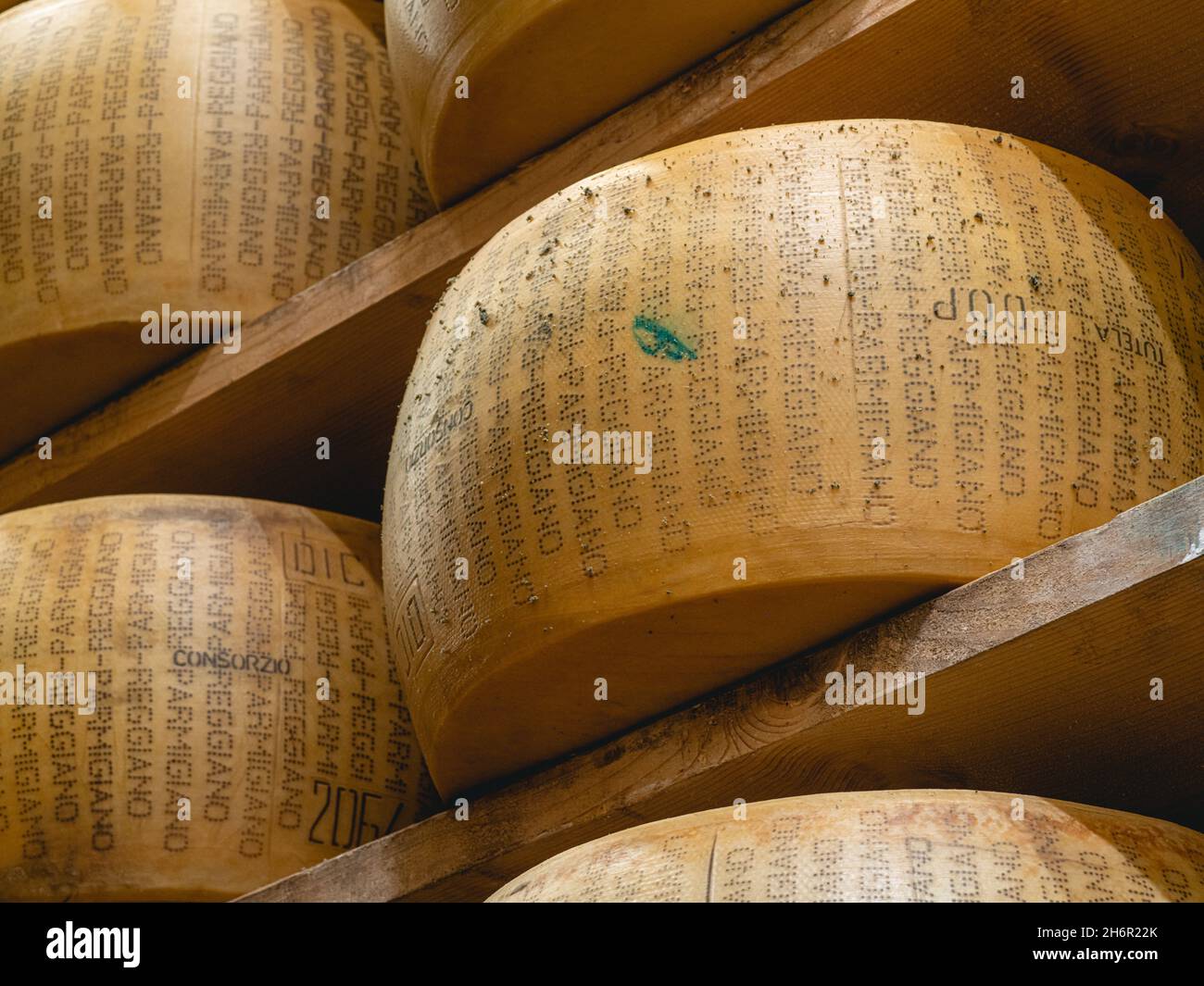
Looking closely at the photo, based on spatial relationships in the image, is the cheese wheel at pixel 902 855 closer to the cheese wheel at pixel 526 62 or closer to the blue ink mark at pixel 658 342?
the blue ink mark at pixel 658 342

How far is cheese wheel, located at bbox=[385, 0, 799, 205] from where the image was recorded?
4.98 ft

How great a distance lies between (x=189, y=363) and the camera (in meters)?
1.82

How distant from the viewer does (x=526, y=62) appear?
5.08 feet

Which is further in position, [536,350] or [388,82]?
[388,82]

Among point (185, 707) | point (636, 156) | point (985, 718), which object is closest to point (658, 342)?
point (985, 718)

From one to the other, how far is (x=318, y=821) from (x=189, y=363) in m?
0.51

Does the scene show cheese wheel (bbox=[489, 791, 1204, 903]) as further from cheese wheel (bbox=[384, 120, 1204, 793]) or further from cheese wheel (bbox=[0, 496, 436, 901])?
cheese wheel (bbox=[0, 496, 436, 901])

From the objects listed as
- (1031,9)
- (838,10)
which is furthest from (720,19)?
(1031,9)

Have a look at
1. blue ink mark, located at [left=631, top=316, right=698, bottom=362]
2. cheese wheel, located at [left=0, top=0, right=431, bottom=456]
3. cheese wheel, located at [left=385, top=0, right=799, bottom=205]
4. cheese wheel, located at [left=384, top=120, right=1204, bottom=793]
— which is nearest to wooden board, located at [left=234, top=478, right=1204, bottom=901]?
cheese wheel, located at [left=384, top=120, right=1204, bottom=793]

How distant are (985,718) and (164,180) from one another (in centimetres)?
103

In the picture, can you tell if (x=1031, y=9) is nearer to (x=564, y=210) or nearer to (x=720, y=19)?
(x=720, y=19)

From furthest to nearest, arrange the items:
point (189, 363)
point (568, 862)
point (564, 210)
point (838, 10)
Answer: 1. point (189, 363)
2. point (838, 10)
3. point (564, 210)
4. point (568, 862)

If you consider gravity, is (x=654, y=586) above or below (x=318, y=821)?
above

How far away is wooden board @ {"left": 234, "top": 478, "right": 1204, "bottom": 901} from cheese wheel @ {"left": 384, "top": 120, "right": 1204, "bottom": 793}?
0.03 metres
